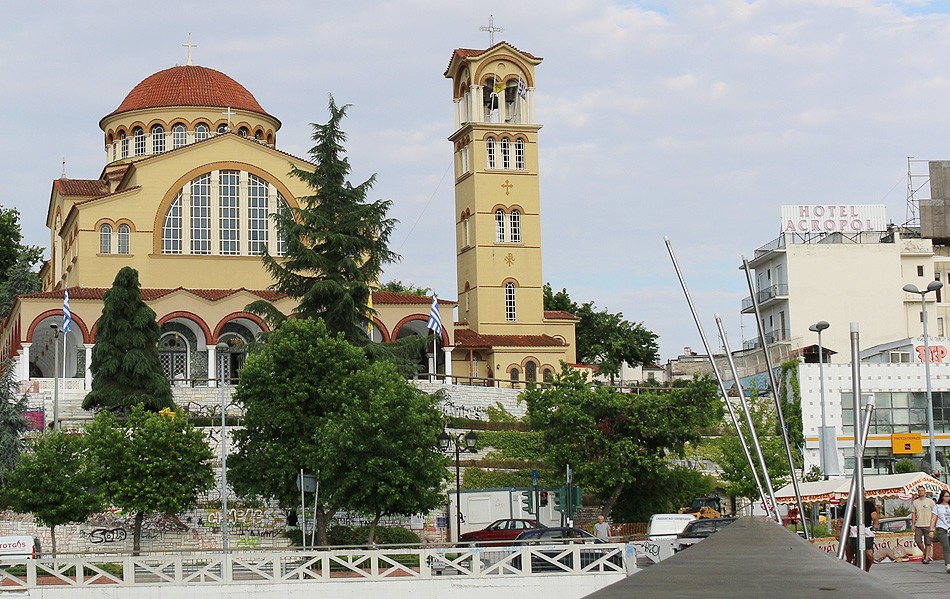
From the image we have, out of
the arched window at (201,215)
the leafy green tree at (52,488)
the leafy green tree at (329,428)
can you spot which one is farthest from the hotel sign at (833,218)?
the leafy green tree at (52,488)

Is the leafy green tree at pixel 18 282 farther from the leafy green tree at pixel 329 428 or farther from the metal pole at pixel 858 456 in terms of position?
the metal pole at pixel 858 456

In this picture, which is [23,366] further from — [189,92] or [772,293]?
[772,293]

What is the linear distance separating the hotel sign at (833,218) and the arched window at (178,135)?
33.2m

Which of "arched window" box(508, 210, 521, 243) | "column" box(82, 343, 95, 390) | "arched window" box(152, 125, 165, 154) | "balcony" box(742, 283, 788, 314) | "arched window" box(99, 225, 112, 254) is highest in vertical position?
"arched window" box(152, 125, 165, 154)

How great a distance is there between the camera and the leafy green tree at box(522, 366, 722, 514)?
146 feet

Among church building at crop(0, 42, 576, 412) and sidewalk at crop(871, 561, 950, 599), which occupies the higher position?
church building at crop(0, 42, 576, 412)

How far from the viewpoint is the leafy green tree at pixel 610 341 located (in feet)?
297

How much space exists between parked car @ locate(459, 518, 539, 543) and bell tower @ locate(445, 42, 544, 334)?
29.0 metres

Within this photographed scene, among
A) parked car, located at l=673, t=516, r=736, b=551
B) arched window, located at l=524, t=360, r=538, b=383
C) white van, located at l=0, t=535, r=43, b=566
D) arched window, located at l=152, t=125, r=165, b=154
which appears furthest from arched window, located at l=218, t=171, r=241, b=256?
parked car, located at l=673, t=516, r=736, b=551

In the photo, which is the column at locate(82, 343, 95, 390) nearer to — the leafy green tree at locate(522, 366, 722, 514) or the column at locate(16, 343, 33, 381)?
the column at locate(16, 343, 33, 381)

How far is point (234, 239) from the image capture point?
65062 mm

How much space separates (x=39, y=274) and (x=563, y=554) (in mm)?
65065

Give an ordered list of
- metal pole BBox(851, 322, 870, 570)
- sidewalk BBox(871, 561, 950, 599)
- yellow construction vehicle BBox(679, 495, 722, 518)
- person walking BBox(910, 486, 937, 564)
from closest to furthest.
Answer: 1. metal pole BBox(851, 322, 870, 570)
2. sidewalk BBox(871, 561, 950, 599)
3. person walking BBox(910, 486, 937, 564)
4. yellow construction vehicle BBox(679, 495, 722, 518)

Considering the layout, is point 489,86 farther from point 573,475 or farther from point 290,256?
point 573,475
